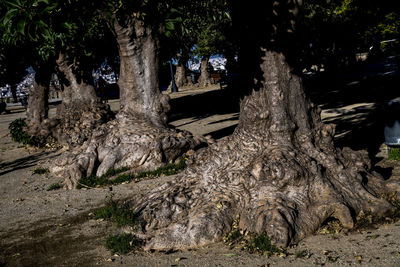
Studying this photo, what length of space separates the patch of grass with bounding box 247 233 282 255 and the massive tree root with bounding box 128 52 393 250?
0.09 meters

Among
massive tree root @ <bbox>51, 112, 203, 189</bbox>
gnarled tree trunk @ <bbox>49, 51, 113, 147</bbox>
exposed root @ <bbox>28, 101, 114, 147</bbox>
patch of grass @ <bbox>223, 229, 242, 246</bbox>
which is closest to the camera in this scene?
patch of grass @ <bbox>223, 229, 242, 246</bbox>

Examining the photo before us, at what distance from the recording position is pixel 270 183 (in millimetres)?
5574

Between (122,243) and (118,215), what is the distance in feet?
3.28

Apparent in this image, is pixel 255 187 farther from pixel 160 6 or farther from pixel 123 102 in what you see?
Result: pixel 123 102

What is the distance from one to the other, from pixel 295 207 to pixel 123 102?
6.28 meters

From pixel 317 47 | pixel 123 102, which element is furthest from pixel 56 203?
pixel 317 47

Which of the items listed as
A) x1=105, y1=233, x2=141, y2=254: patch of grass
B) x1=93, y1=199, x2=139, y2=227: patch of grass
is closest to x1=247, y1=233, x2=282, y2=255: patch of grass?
x1=105, y1=233, x2=141, y2=254: patch of grass

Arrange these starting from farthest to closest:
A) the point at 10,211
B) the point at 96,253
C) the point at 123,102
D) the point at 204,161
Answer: the point at 123,102
the point at 10,211
the point at 204,161
the point at 96,253

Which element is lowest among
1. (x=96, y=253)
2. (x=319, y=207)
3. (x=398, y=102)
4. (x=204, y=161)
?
(x=96, y=253)

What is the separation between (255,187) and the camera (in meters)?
5.67

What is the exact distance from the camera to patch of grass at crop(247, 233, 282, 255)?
4.77 metres

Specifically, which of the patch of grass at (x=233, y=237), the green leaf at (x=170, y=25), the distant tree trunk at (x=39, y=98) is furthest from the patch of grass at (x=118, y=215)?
the distant tree trunk at (x=39, y=98)

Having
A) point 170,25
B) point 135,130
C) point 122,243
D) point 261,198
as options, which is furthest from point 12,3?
point 135,130

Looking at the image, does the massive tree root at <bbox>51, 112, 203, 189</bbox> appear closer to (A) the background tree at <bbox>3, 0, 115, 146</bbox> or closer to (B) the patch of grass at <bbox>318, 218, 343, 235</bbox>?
(A) the background tree at <bbox>3, 0, 115, 146</bbox>
